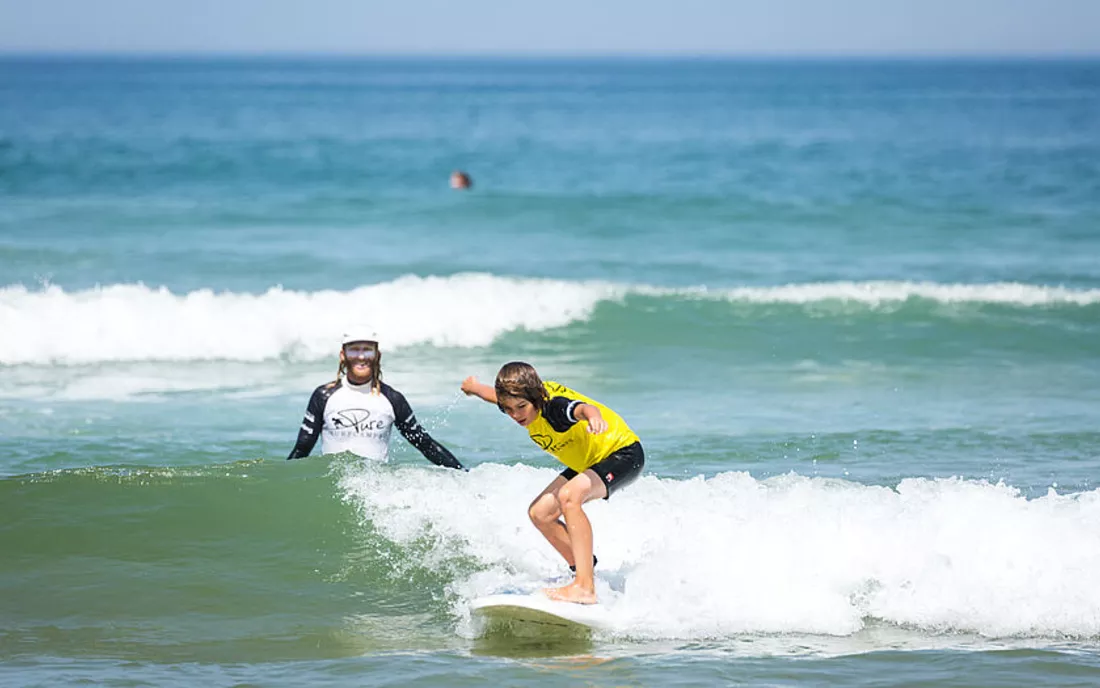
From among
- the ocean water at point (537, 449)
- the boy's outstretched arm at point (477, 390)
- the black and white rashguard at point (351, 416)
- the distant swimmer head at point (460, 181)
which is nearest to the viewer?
the boy's outstretched arm at point (477, 390)

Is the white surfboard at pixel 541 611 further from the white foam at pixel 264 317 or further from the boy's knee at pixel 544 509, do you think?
the white foam at pixel 264 317

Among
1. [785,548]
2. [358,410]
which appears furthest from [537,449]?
[785,548]

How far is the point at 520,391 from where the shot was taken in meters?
6.83

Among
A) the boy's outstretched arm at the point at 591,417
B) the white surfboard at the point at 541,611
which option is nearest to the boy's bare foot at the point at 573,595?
the white surfboard at the point at 541,611

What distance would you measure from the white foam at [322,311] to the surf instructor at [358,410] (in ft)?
24.4

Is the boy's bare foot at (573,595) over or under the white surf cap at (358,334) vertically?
under

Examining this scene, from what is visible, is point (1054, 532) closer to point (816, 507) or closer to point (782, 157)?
point (816, 507)

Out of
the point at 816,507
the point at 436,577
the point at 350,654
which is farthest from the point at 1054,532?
the point at 350,654

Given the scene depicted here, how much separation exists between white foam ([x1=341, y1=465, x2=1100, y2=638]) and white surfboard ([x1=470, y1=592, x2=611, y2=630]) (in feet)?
0.54

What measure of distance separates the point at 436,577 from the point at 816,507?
2.47 metres

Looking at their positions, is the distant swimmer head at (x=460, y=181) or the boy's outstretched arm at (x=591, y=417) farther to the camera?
the distant swimmer head at (x=460, y=181)

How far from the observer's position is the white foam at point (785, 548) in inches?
303

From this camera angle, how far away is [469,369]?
52.0ft

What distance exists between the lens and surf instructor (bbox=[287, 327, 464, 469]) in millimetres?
8758
